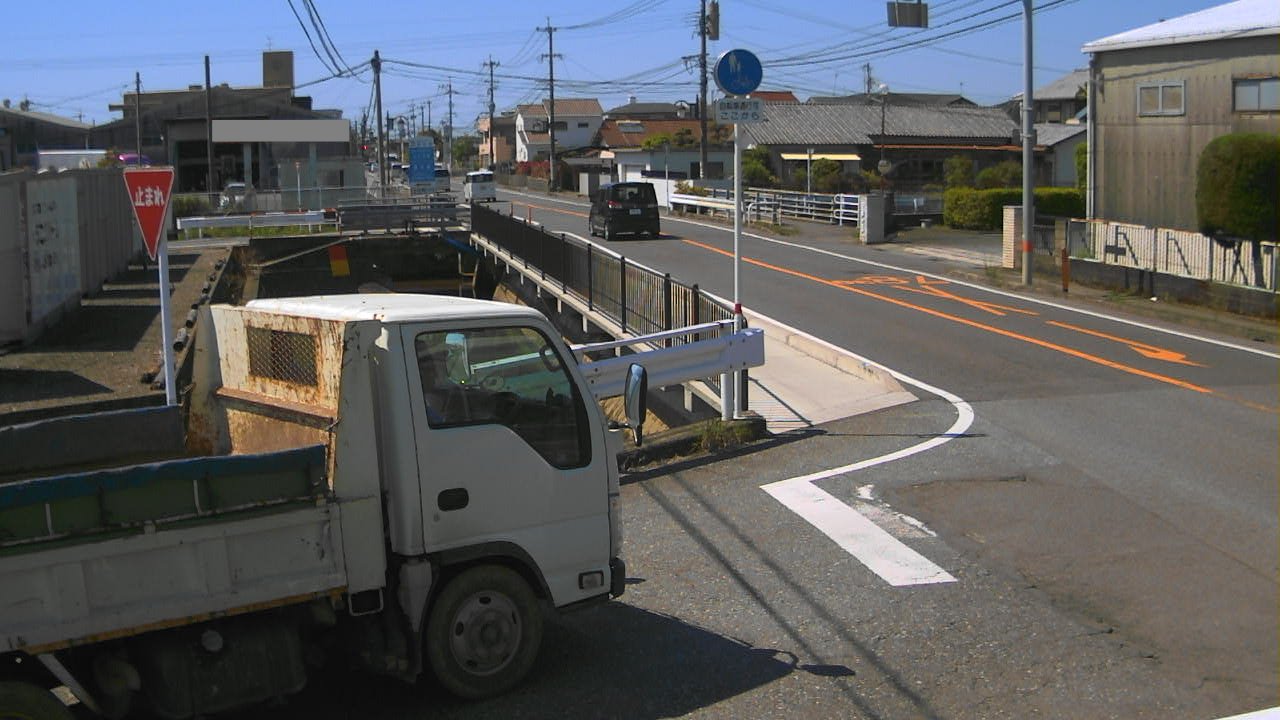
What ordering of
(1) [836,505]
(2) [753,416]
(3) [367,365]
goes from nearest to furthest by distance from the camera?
(3) [367,365]
(1) [836,505]
(2) [753,416]

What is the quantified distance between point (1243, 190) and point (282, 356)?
18.8 meters

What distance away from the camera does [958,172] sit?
55.5m

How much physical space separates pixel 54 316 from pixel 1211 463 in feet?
51.5

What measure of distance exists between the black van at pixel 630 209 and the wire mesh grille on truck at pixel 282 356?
33003 mm

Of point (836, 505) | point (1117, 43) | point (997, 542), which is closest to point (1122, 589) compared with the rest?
point (997, 542)

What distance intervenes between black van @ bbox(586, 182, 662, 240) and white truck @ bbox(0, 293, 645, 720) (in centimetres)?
3254

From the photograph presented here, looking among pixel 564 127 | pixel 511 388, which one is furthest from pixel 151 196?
pixel 564 127

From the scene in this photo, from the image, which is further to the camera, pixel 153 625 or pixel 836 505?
pixel 836 505

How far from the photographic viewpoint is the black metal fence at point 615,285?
48.9ft

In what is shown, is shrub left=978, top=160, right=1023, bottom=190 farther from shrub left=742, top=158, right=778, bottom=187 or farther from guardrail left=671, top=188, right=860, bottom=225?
shrub left=742, top=158, right=778, bottom=187

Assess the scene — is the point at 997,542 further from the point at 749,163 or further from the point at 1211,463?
the point at 749,163

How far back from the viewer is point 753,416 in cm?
1275

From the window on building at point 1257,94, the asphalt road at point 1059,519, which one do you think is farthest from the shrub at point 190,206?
the window on building at point 1257,94

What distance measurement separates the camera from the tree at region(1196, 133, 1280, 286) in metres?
20.4
